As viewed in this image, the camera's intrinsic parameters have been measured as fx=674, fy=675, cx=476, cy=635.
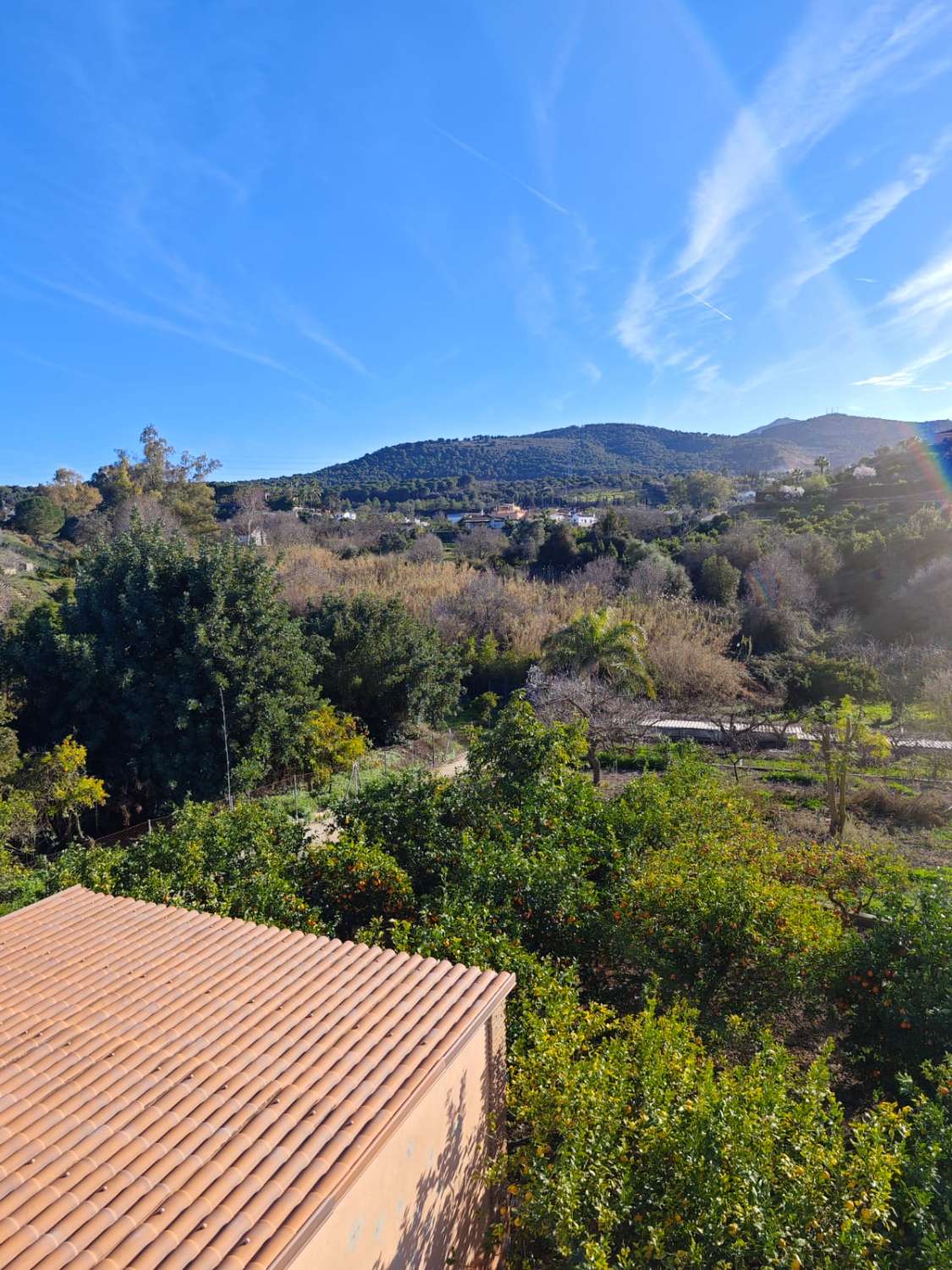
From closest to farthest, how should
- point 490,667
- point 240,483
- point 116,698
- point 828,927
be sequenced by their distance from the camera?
point 828,927 < point 116,698 < point 490,667 < point 240,483

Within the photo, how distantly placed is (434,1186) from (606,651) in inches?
549

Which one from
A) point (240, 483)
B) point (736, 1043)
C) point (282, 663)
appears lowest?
point (736, 1043)

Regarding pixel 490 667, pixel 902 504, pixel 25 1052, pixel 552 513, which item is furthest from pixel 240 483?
pixel 25 1052

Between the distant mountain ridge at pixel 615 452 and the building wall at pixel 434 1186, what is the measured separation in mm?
82575

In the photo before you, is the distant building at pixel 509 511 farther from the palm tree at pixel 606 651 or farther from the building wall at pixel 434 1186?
the building wall at pixel 434 1186

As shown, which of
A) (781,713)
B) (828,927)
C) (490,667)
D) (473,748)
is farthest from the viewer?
(490,667)

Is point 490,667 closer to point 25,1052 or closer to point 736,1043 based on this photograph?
point 736,1043

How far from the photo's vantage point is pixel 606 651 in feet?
56.1

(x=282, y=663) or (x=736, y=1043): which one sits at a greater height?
(x=282, y=663)

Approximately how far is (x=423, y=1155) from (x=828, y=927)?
3873mm

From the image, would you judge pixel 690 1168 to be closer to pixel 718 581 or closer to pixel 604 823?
pixel 604 823

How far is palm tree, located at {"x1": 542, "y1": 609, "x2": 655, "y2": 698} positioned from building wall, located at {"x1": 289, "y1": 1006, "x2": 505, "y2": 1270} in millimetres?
12894

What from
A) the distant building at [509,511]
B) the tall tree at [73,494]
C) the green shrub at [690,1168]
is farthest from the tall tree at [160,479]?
the green shrub at [690,1168]

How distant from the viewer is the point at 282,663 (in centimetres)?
1405
